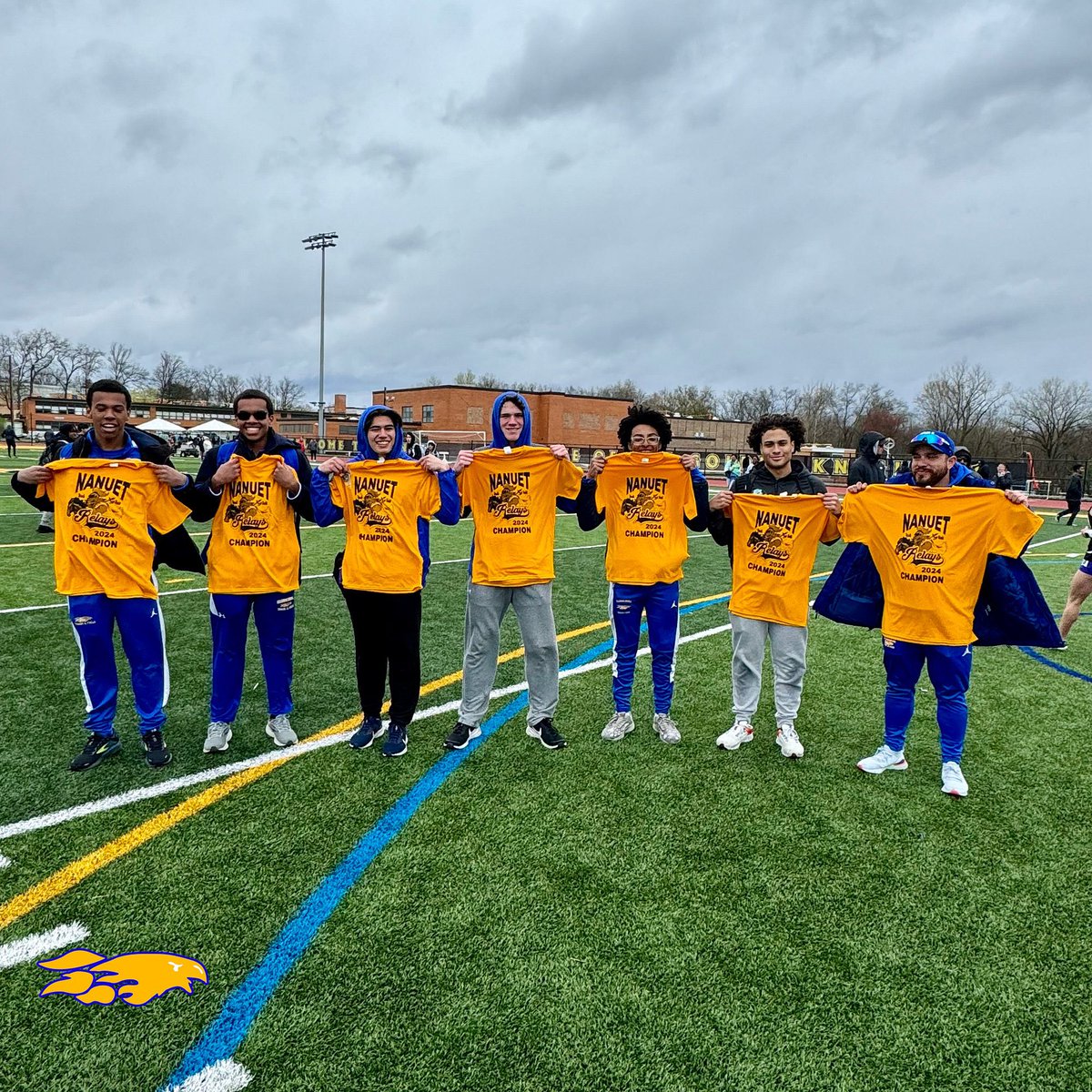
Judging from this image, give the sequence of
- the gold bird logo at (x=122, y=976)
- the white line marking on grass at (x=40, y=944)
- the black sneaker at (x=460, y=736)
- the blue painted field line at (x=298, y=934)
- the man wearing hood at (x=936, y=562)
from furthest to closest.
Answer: the black sneaker at (x=460, y=736)
the man wearing hood at (x=936, y=562)
the white line marking on grass at (x=40, y=944)
the gold bird logo at (x=122, y=976)
the blue painted field line at (x=298, y=934)

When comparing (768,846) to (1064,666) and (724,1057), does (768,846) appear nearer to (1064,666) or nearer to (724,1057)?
(724,1057)

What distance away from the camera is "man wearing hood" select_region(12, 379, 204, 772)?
3949 millimetres

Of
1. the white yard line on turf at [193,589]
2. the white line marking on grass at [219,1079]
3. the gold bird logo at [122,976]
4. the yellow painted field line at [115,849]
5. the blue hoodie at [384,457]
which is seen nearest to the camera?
the white line marking on grass at [219,1079]

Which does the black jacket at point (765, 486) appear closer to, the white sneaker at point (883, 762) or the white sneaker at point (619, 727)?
A: the white sneaker at point (619, 727)

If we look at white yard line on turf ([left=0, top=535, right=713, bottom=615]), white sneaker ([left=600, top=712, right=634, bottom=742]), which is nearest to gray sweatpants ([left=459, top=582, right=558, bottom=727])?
white sneaker ([left=600, top=712, right=634, bottom=742])

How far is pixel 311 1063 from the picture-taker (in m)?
2.11

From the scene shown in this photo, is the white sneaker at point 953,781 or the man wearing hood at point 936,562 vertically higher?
the man wearing hood at point 936,562

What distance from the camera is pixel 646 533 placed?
177 inches

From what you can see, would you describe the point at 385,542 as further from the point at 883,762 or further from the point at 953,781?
the point at 953,781

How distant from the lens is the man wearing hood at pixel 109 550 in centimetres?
395

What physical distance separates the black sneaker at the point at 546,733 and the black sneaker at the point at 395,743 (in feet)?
2.77

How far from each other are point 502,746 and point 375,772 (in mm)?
831

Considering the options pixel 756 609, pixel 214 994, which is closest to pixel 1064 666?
pixel 756 609

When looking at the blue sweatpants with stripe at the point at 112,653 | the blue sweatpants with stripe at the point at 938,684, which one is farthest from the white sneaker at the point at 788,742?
the blue sweatpants with stripe at the point at 112,653
